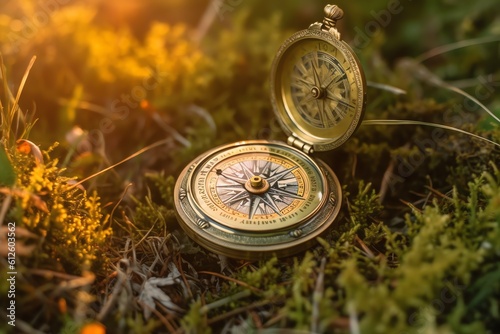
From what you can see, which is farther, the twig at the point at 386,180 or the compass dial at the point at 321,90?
the twig at the point at 386,180

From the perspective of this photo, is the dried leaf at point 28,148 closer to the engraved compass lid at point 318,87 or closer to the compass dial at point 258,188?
the compass dial at point 258,188

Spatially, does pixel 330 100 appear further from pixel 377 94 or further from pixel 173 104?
pixel 173 104

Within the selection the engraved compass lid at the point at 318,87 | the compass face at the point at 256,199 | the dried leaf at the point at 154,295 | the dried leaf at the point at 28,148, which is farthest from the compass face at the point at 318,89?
the dried leaf at the point at 28,148

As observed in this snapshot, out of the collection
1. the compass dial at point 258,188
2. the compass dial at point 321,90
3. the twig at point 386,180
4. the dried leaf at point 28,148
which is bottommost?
the dried leaf at point 28,148

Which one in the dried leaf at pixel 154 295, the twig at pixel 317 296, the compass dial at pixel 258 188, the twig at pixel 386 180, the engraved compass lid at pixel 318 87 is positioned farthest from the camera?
the twig at pixel 386 180

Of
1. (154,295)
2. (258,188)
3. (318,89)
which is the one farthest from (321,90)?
(154,295)

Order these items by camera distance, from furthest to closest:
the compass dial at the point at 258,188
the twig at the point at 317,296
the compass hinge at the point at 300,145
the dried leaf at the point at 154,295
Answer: the compass hinge at the point at 300,145
the compass dial at the point at 258,188
the dried leaf at the point at 154,295
the twig at the point at 317,296

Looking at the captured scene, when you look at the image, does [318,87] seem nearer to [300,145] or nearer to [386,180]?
[300,145]

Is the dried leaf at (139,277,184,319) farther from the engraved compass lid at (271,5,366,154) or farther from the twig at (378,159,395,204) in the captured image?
the twig at (378,159,395,204)

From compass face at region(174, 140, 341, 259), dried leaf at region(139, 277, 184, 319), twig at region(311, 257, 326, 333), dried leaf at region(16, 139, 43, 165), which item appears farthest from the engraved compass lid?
dried leaf at region(16, 139, 43, 165)

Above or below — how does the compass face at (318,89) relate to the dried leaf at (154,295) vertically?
above
